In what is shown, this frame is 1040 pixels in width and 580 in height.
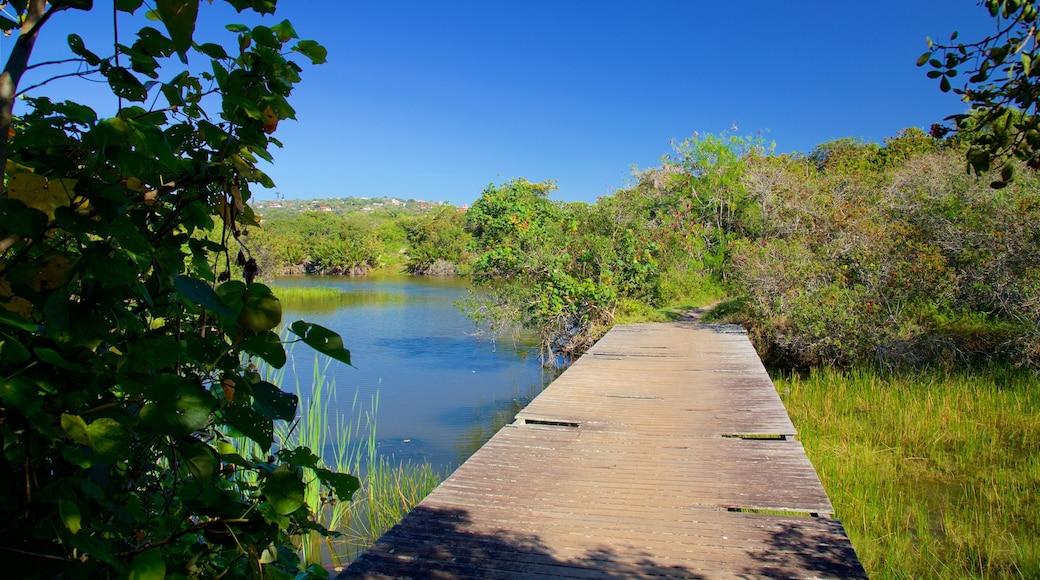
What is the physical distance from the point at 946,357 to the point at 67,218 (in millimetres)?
8784

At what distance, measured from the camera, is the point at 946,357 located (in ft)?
25.1

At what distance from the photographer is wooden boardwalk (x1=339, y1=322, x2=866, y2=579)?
2557 millimetres

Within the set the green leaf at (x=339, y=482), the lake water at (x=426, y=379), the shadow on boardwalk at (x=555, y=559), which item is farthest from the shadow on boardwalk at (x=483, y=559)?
the lake water at (x=426, y=379)

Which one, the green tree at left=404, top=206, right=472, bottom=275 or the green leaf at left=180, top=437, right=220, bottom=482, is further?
the green tree at left=404, top=206, right=472, bottom=275

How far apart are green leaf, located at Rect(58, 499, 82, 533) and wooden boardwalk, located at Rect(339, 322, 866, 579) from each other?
73.7 inches

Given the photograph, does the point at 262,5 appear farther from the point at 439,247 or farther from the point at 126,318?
the point at 439,247

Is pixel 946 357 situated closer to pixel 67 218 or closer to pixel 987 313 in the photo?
pixel 987 313

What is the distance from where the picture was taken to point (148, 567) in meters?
0.79

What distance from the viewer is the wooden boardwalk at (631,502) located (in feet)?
8.39

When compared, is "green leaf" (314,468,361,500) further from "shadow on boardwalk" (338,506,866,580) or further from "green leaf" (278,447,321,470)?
"shadow on boardwalk" (338,506,866,580)

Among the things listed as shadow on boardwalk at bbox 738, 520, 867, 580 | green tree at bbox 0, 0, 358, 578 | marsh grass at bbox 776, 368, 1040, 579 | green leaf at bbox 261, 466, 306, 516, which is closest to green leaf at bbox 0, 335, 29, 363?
green tree at bbox 0, 0, 358, 578

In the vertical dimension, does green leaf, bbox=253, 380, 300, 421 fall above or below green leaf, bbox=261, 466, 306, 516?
above

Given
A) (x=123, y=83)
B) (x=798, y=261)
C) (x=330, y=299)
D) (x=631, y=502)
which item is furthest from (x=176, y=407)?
(x=330, y=299)

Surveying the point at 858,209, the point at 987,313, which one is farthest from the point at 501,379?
the point at 987,313
